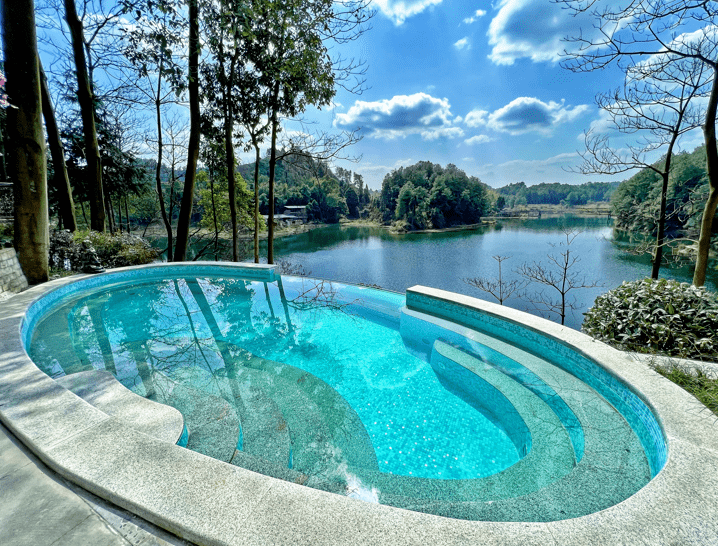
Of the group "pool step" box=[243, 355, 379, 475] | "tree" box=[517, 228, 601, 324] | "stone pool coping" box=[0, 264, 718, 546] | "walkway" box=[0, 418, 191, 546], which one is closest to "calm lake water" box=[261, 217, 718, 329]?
"tree" box=[517, 228, 601, 324]

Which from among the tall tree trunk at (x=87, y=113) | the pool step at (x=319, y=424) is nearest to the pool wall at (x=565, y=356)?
the pool step at (x=319, y=424)

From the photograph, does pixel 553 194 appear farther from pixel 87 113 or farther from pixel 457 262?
pixel 87 113

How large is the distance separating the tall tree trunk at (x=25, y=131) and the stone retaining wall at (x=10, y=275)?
0.19 m

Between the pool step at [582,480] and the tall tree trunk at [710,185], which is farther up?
the tall tree trunk at [710,185]

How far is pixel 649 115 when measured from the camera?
6293 millimetres

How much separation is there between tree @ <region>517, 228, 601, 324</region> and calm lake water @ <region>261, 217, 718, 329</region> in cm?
42

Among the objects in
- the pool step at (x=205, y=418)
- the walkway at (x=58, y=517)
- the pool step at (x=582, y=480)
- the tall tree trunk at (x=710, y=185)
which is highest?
the tall tree trunk at (x=710, y=185)

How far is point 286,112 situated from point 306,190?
144 feet

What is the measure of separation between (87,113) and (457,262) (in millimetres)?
20026

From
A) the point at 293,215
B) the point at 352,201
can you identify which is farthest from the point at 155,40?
the point at 352,201

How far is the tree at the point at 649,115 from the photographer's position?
5.79 metres

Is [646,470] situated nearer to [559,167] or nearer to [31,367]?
[31,367]

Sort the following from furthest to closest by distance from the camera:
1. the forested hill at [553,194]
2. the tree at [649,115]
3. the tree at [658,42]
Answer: the forested hill at [553,194], the tree at [649,115], the tree at [658,42]

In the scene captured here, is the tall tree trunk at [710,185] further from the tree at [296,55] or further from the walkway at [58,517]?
the walkway at [58,517]
